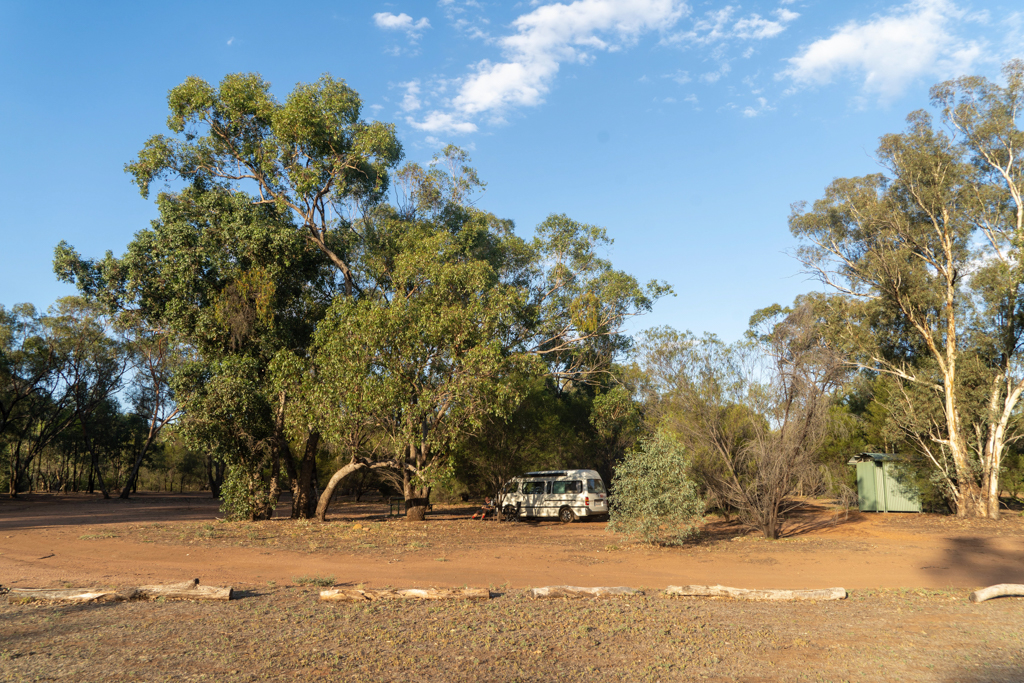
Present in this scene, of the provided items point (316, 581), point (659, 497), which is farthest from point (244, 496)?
point (659, 497)

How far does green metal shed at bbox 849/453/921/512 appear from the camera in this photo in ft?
81.0

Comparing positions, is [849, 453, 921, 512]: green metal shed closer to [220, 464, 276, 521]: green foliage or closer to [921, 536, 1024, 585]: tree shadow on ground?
[921, 536, 1024, 585]: tree shadow on ground

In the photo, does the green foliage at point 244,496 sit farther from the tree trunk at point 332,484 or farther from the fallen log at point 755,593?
the fallen log at point 755,593

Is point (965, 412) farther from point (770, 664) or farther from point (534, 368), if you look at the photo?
point (770, 664)

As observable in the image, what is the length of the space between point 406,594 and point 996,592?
8.05 m

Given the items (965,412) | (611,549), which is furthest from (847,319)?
(611,549)

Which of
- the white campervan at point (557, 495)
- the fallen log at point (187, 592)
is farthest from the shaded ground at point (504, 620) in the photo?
the white campervan at point (557, 495)

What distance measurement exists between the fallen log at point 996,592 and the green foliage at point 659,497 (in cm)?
634

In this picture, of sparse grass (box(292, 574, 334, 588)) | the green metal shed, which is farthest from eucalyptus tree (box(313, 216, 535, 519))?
the green metal shed

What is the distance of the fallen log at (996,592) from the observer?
8602 millimetres

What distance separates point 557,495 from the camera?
22.8 meters

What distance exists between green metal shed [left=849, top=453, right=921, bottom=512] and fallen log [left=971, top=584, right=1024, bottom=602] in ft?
57.3

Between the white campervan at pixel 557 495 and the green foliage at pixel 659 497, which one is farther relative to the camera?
the white campervan at pixel 557 495

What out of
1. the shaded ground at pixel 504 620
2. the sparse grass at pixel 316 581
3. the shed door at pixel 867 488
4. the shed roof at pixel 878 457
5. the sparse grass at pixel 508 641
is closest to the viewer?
the sparse grass at pixel 508 641
